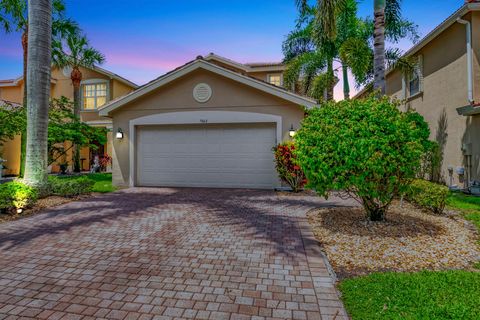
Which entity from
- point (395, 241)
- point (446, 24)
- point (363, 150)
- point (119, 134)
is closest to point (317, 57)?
point (446, 24)

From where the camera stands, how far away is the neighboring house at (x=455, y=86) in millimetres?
9836

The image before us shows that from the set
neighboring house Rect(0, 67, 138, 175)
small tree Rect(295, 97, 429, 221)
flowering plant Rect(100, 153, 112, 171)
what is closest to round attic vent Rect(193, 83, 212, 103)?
small tree Rect(295, 97, 429, 221)

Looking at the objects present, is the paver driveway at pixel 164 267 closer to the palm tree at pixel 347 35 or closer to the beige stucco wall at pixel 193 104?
the beige stucco wall at pixel 193 104

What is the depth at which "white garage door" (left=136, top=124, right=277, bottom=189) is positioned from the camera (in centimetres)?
1134

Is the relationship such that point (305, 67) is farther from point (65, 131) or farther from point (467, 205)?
point (65, 131)

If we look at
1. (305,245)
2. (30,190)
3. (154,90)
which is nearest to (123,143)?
(154,90)

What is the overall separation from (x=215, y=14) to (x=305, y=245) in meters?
13.3

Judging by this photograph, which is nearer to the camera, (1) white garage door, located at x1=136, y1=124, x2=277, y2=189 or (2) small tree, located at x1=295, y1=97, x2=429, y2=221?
(2) small tree, located at x1=295, y1=97, x2=429, y2=221

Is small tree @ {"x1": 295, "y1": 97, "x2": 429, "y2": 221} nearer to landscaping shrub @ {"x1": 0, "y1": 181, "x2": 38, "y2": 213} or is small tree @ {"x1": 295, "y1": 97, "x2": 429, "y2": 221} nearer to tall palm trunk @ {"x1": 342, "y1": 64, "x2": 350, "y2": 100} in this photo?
landscaping shrub @ {"x1": 0, "y1": 181, "x2": 38, "y2": 213}

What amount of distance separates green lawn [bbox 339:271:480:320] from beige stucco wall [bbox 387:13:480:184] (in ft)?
27.0

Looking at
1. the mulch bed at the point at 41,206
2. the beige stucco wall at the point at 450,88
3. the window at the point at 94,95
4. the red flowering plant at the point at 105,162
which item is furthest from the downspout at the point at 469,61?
the window at the point at 94,95

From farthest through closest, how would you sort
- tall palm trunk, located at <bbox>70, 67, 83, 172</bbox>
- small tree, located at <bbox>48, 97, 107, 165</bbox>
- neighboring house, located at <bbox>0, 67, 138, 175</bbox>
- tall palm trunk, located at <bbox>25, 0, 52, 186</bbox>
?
neighboring house, located at <bbox>0, 67, 138, 175</bbox>, tall palm trunk, located at <bbox>70, 67, 83, 172</bbox>, small tree, located at <bbox>48, 97, 107, 165</bbox>, tall palm trunk, located at <bbox>25, 0, 52, 186</bbox>

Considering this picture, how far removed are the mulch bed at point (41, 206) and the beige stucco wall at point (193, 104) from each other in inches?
115

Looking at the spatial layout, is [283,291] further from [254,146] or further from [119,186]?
[119,186]
